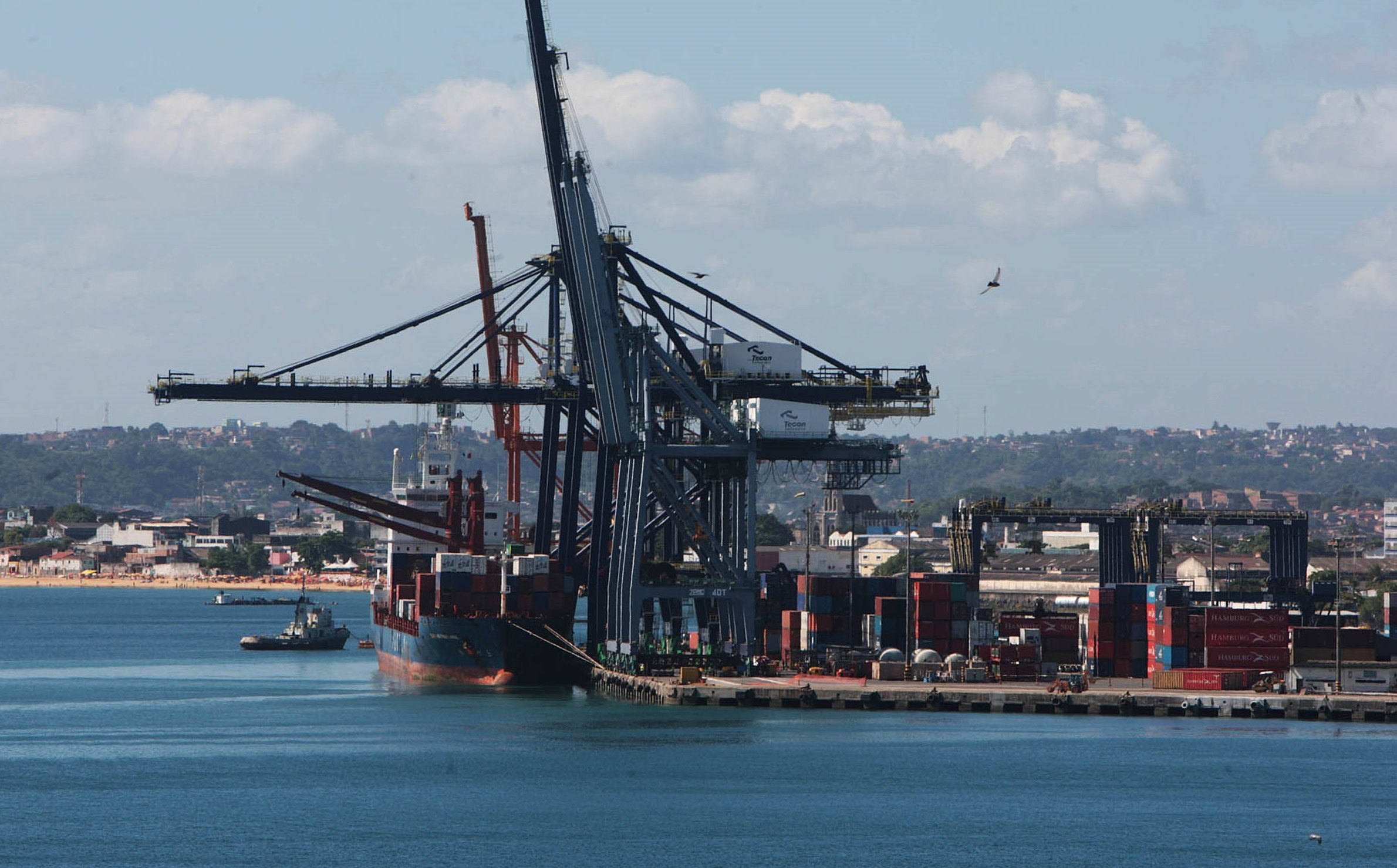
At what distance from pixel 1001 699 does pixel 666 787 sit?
2055cm

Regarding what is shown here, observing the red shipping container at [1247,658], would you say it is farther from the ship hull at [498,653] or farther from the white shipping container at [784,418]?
the ship hull at [498,653]

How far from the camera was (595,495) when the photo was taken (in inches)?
→ 3484

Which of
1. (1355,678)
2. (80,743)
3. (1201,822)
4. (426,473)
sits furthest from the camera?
(426,473)

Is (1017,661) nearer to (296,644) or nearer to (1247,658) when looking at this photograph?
(1247,658)

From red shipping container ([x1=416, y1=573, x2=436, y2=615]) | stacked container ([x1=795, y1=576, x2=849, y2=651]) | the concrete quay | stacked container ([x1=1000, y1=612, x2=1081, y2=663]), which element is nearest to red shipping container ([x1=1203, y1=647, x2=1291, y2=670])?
the concrete quay

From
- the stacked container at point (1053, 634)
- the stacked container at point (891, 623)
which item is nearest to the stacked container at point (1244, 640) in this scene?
the stacked container at point (1053, 634)

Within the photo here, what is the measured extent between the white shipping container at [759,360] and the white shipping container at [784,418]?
2.61 m

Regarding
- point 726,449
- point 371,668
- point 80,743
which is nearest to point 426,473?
point 371,668

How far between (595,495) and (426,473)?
1168 inches

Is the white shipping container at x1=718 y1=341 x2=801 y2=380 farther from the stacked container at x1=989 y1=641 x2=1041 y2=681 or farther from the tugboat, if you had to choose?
the tugboat

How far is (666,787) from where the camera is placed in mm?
57594

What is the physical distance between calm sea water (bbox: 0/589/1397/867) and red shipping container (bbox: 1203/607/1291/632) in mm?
6783

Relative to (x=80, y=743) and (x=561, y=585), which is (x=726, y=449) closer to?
(x=561, y=585)

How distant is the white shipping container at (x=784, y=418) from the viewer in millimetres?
86062
